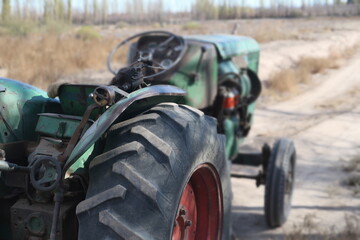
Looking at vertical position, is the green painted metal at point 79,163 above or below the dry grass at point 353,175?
above

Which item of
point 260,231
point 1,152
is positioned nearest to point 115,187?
point 1,152

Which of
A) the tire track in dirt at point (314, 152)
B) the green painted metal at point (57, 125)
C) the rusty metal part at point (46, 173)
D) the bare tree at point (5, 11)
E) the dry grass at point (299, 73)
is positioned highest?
the bare tree at point (5, 11)

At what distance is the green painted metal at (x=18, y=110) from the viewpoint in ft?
8.00

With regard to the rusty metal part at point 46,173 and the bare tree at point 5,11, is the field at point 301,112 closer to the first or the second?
the bare tree at point 5,11

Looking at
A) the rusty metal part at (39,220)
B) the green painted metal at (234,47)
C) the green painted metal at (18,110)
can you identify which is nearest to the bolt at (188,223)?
the rusty metal part at (39,220)

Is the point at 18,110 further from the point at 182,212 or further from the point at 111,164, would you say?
the point at 182,212

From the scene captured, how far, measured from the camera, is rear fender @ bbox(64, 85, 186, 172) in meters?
1.86

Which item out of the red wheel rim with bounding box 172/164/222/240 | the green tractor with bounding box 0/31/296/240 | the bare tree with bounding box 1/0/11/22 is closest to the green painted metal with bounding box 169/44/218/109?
the green tractor with bounding box 0/31/296/240

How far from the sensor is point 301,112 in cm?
1045

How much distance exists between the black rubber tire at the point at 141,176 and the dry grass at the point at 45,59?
9.48m

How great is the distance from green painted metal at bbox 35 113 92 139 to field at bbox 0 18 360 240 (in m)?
2.51

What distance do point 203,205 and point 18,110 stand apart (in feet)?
3.57

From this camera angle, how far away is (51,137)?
2.40m

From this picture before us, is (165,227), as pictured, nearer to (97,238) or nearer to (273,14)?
(97,238)
